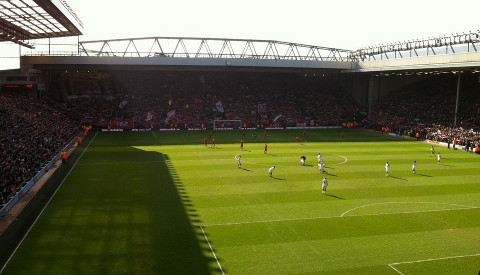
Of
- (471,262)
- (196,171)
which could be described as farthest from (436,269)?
(196,171)

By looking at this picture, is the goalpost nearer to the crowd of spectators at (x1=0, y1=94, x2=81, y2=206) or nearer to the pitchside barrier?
the crowd of spectators at (x1=0, y1=94, x2=81, y2=206)

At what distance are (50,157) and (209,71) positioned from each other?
46.5m

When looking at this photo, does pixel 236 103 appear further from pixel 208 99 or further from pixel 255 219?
pixel 255 219

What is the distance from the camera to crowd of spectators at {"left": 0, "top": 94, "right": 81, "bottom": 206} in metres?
24.9

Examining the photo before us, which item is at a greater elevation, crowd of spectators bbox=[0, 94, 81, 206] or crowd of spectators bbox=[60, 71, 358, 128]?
crowd of spectators bbox=[60, 71, 358, 128]

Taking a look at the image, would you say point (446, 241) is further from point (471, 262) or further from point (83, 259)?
point (83, 259)

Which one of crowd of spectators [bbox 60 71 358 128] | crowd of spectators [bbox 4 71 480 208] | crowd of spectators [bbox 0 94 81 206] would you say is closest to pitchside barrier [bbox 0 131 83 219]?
crowd of spectators [bbox 0 94 81 206]

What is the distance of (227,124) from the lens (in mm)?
67688

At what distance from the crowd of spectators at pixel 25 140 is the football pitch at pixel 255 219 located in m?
2.51

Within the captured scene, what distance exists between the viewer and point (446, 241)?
17.6m

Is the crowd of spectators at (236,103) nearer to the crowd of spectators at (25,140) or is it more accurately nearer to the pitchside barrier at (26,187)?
the crowd of spectators at (25,140)

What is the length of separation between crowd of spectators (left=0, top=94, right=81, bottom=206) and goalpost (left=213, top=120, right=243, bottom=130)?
69.6 ft

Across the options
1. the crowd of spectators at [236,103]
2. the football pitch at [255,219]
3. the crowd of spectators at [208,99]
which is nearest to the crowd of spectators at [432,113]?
the crowd of spectators at [236,103]

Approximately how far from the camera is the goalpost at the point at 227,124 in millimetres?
66938
